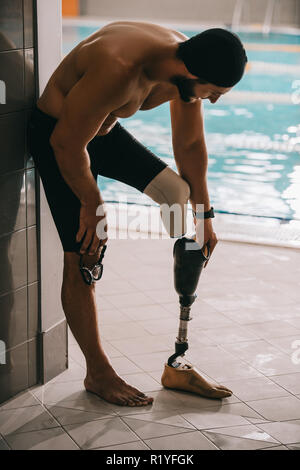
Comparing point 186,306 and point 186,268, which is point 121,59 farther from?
point 186,306

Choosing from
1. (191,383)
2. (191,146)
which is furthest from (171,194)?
(191,383)

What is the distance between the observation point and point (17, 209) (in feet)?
8.69

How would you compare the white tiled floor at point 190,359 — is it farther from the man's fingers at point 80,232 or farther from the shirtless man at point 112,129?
the man's fingers at point 80,232

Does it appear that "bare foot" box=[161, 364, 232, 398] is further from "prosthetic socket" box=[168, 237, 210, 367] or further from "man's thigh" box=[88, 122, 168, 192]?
"man's thigh" box=[88, 122, 168, 192]

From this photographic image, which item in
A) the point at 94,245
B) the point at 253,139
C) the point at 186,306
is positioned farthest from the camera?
the point at 253,139

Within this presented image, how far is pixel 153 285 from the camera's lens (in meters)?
4.13

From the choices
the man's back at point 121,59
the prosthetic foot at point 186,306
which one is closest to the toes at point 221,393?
the prosthetic foot at point 186,306

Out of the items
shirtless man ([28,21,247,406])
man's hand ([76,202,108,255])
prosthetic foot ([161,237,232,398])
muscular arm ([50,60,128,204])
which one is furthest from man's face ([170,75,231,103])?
prosthetic foot ([161,237,232,398])

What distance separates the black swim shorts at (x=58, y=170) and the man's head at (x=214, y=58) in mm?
471

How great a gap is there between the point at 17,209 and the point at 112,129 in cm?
46

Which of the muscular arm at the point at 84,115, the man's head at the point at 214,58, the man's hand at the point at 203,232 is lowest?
the man's hand at the point at 203,232

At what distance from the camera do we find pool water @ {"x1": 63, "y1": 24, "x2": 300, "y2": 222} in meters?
6.23

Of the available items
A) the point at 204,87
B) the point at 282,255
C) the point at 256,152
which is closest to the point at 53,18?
the point at 204,87

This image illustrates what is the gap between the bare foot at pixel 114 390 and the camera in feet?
8.89
